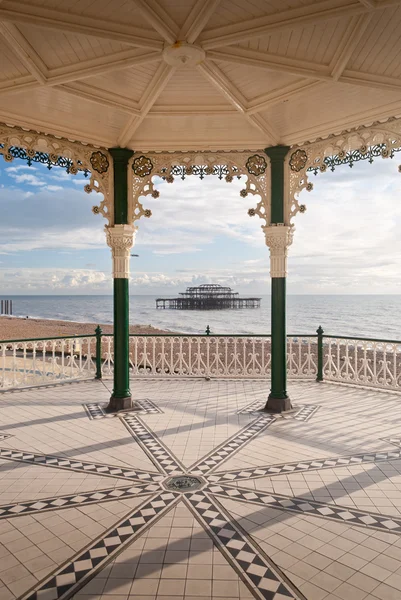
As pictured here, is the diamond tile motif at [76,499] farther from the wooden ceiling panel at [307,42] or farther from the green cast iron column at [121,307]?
the wooden ceiling panel at [307,42]

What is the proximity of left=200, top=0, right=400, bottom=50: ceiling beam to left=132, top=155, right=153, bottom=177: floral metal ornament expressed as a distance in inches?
106

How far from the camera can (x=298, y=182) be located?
5789 mm

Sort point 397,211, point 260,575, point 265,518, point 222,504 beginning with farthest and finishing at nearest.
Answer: point 397,211 → point 222,504 → point 265,518 → point 260,575

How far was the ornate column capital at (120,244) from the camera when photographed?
5855 mm

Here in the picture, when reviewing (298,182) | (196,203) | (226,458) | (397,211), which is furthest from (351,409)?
(397,211)

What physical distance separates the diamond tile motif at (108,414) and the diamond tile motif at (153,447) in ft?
0.73

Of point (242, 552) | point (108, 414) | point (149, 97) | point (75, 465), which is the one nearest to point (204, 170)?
point (149, 97)

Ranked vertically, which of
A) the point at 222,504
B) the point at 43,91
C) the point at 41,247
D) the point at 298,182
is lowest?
the point at 222,504

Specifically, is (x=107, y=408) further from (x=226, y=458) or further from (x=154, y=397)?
(x=226, y=458)

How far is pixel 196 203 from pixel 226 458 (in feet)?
141

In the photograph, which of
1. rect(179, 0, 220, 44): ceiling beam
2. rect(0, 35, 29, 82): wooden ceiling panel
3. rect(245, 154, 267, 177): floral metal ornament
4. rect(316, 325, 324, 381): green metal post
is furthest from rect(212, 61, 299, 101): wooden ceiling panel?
rect(316, 325, 324, 381): green metal post

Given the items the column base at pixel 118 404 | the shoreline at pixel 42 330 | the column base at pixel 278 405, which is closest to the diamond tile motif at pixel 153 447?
the column base at pixel 118 404

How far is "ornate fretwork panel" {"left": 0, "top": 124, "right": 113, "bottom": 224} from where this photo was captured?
15.9ft

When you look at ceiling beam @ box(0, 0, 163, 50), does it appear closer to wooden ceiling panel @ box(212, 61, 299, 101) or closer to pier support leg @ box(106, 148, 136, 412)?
wooden ceiling panel @ box(212, 61, 299, 101)
